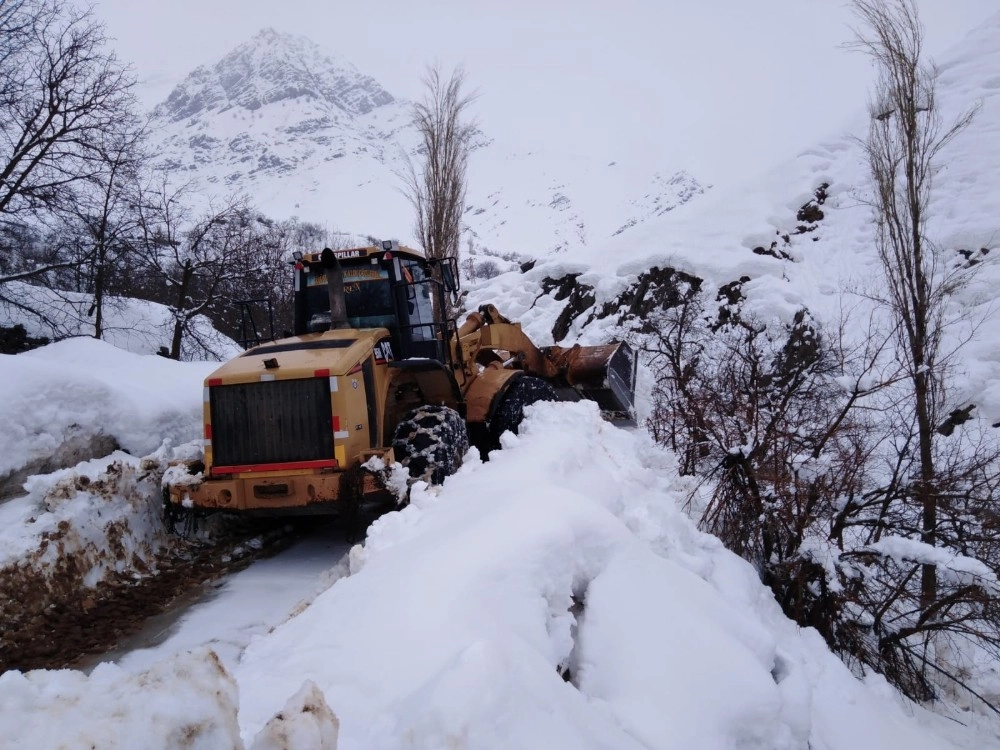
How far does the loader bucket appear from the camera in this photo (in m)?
9.98

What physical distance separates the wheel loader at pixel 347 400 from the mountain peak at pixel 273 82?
16752 cm

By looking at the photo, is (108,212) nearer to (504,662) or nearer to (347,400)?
(347,400)

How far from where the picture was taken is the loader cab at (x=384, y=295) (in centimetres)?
653

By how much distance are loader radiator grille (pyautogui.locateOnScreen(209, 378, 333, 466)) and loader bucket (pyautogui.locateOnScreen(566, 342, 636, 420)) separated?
5.56 metres

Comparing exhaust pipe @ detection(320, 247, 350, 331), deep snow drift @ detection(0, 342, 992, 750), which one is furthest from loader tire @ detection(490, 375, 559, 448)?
deep snow drift @ detection(0, 342, 992, 750)

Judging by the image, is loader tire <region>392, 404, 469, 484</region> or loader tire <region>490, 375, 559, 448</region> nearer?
loader tire <region>392, 404, 469, 484</region>

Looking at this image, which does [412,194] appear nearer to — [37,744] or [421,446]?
[421,446]

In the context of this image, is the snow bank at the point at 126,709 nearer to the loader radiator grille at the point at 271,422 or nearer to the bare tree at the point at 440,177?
the loader radiator grille at the point at 271,422

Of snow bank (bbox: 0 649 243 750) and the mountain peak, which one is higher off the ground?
the mountain peak

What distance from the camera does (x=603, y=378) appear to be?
391 inches

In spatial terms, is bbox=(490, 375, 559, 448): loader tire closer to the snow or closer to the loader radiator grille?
the snow

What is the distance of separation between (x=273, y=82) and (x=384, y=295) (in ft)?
610

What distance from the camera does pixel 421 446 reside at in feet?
18.5

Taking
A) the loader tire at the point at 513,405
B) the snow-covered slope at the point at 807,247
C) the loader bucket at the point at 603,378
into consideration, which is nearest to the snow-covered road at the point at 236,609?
the loader tire at the point at 513,405
